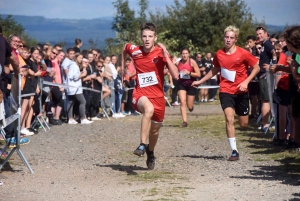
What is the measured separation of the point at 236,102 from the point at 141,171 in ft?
7.47

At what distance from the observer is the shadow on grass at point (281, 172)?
9020 millimetres

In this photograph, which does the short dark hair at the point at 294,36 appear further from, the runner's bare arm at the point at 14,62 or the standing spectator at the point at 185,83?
the standing spectator at the point at 185,83

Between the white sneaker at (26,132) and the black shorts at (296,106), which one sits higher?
the black shorts at (296,106)

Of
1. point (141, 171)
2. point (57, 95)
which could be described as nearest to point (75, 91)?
point (57, 95)

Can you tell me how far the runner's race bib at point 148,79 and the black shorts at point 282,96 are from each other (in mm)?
3212

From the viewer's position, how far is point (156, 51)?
1005 centimetres

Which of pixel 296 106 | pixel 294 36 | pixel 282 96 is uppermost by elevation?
pixel 294 36

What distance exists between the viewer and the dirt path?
320 inches

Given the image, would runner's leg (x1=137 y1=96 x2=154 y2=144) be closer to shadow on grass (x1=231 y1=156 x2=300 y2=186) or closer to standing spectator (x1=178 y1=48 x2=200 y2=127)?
shadow on grass (x1=231 y1=156 x2=300 y2=186)

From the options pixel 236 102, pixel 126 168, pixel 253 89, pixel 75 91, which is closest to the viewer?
pixel 126 168

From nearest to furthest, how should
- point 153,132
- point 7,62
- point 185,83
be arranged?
point 7,62 < point 153,132 < point 185,83

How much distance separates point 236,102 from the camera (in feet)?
37.1

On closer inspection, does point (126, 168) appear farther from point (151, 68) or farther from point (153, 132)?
point (151, 68)

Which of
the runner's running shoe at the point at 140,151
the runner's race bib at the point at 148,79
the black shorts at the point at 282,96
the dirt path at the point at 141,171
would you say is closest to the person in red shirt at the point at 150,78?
the runner's race bib at the point at 148,79
